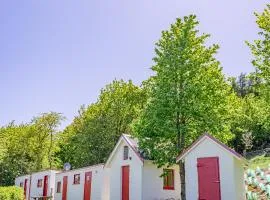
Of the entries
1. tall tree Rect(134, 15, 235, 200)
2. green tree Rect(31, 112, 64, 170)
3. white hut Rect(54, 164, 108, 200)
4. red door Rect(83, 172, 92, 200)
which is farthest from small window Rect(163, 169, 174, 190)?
green tree Rect(31, 112, 64, 170)

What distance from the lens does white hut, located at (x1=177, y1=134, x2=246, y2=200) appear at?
1789 cm

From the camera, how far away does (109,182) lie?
29.8 metres

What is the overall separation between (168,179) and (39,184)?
20.7 m

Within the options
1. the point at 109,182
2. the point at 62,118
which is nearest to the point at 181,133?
the point at 109,182

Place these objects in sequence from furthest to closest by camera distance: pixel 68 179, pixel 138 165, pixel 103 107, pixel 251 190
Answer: pixel 103 107, pixel 68 179, pixel 138 165, pixel 251 190

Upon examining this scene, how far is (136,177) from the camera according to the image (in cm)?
2538

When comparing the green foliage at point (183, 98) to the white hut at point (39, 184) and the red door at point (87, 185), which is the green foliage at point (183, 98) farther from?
the white hut at point (39, 184)

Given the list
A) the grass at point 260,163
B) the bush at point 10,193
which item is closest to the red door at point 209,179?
the bush at point 10,193

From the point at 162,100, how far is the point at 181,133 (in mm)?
2655

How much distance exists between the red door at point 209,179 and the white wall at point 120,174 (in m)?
6.72

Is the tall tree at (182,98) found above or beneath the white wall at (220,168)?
above

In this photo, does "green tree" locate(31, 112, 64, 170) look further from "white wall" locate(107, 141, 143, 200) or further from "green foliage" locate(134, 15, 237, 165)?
"green foliage" locate(134, 15, 237, 165)

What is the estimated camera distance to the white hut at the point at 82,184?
29.6 m

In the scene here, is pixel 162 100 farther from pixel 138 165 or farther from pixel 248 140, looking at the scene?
pixel 248 140
